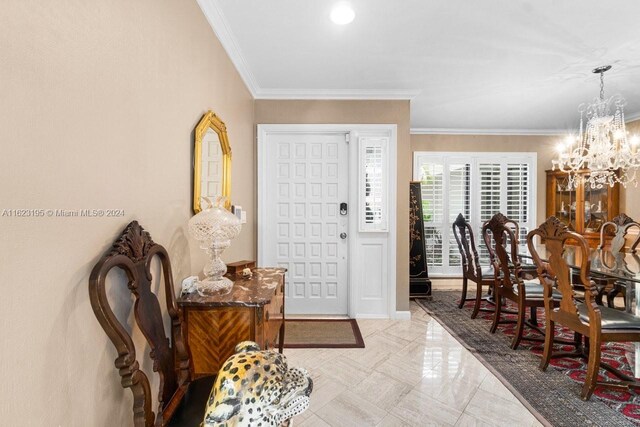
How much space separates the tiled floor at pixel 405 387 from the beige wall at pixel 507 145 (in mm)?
3435

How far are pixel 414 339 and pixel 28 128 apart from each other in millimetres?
3113

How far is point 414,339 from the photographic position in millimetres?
2898

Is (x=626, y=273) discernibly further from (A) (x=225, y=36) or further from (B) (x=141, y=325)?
(A) (x=225, y=36)

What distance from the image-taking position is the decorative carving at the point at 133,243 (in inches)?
40.6

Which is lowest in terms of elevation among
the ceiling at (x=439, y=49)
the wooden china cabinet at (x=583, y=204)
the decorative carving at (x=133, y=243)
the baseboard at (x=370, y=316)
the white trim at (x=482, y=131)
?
the baseboard at (x=370, y=316)

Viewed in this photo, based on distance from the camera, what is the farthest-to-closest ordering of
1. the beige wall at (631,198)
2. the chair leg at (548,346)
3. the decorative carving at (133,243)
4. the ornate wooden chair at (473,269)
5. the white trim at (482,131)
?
the white trim at (482,131), the beige wall at (631,198), the ornate wooden chair at (473,269), the chair leg at (548,346), the decorative carving at (133,243)

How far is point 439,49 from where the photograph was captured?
8.27 ft

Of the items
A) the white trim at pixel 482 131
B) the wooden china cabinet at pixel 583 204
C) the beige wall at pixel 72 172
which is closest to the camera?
the beige wall at pixel 72 172

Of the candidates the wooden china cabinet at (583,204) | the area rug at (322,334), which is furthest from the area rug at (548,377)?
the wooden china cabinet at (583,204)

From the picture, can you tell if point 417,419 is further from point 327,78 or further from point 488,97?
point 488,97

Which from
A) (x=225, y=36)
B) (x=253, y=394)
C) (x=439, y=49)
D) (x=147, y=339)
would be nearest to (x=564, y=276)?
(x=439, y=49)

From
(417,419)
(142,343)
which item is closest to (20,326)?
(142,343)

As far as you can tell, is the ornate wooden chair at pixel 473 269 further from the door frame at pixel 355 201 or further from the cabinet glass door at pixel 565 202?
the cabinet glass door at pixel 565 202

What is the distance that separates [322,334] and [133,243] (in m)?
2.36
